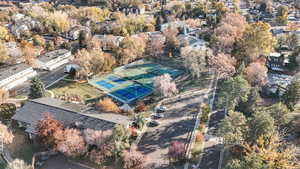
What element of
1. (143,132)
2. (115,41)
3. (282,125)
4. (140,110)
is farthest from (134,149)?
(115,41)

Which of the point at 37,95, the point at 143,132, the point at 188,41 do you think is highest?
the point at 188,41

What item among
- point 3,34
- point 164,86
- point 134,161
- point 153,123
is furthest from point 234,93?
point 3,34

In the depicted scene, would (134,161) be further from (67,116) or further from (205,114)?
(205,114)

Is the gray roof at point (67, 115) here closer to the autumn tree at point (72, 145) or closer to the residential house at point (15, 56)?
the autumn tree at point (72, 145)

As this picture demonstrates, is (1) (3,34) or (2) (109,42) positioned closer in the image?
(2) (109,42)

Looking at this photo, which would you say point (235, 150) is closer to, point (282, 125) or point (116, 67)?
point (282, 125)

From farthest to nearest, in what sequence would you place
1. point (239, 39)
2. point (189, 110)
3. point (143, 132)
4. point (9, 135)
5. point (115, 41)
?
1. point (115, 41)
2. point (239, 39)
3. point (189, 110)
4. point (143, 132)
5. point (9, 135)
